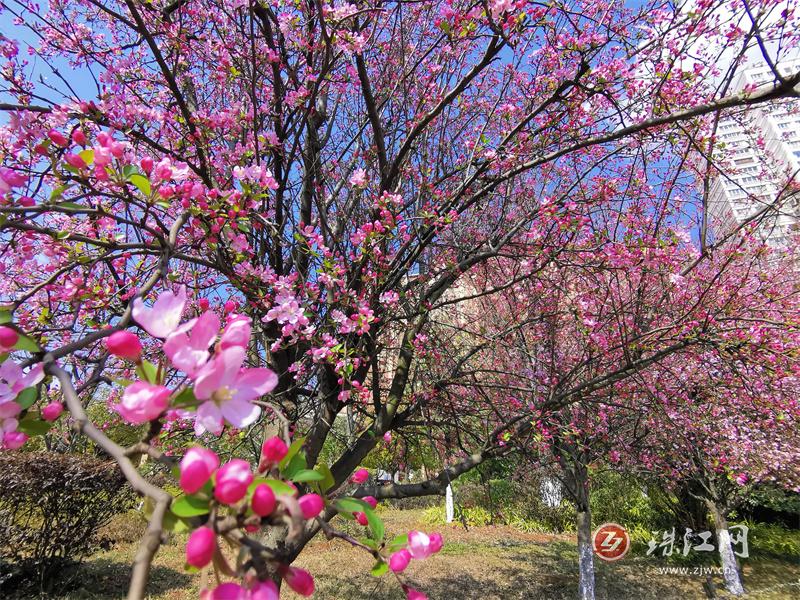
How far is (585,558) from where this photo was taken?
226 inches

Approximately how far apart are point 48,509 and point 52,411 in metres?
6.27

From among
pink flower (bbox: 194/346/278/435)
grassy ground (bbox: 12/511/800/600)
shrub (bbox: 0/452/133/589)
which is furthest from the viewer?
grassy ground (bbox: 12/511/800/600)

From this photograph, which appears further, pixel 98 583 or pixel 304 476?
pixel 98 583

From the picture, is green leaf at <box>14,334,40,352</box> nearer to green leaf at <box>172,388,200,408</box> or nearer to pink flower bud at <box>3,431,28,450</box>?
pink flower bud at <box>3,431,28,450</box>

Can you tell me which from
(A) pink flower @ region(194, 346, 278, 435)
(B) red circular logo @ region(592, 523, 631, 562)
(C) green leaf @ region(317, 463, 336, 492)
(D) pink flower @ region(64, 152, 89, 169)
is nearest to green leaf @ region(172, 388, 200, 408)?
(A) pink flower @ region(194, 346, 278, 435)

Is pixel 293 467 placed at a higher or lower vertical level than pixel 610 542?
higher

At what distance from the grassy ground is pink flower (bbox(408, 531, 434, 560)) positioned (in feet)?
18.0

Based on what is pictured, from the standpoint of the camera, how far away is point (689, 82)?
9.87 feet

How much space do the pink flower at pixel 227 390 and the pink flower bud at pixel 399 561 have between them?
1.11 ft

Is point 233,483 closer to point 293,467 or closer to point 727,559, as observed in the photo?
point 293,467

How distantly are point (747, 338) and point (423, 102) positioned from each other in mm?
3064

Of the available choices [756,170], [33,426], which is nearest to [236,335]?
[33,426]

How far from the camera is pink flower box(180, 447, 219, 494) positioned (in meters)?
0.43

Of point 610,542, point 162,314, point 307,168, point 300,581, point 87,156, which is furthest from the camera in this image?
point 610,542
